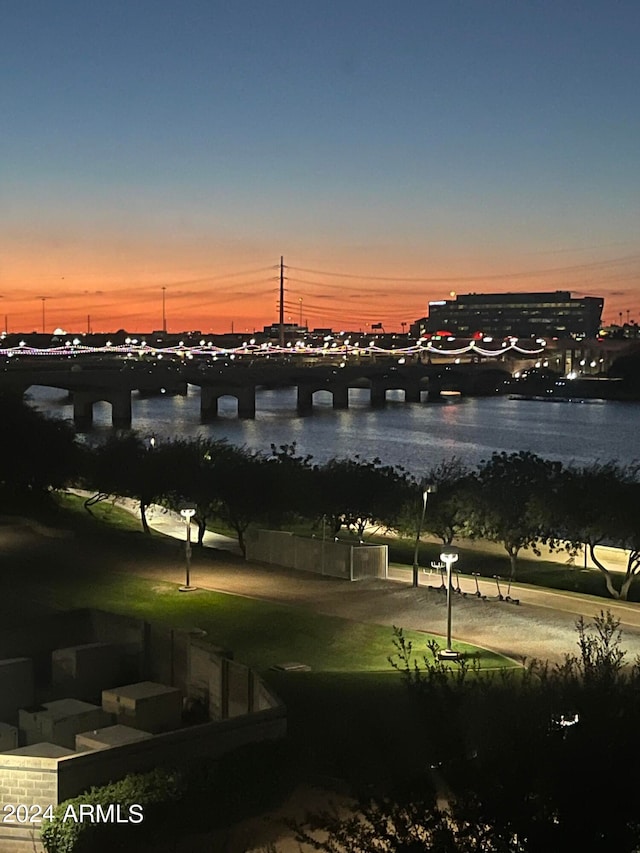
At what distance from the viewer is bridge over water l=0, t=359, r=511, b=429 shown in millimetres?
45500

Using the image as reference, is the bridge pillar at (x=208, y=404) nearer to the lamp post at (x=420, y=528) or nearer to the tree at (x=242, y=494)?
the tree at (x=242, y=494)

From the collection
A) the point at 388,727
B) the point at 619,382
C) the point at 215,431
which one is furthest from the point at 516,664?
the point at 619,382

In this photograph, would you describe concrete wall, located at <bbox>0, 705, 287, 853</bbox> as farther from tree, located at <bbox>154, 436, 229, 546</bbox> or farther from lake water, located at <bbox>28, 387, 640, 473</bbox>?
lake water, located at <bbox>28, 387, 640, 473</bbox>

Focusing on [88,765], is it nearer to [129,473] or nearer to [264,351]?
[129,473]

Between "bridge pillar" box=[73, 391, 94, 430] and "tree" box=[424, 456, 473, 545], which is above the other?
"tree" box=[424, 456, 473, 545]

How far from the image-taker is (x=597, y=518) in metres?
15.3

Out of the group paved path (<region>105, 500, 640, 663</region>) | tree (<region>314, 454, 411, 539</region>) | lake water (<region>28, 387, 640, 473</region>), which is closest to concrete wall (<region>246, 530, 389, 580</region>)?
paved path (<region>105, 500, 640, 663</region>)

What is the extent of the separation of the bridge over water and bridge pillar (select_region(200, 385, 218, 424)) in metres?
0.04

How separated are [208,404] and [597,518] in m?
37.1

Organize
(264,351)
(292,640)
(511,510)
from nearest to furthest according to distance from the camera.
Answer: (292,640), (511,510), (264,351)

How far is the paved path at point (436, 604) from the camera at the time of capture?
34.7 ft

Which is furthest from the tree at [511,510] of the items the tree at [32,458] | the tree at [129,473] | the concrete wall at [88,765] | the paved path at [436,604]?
the concrete wall at [88,765]

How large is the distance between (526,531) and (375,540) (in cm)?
385

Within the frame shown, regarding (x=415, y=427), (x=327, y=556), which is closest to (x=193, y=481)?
(x=327, y=556)
